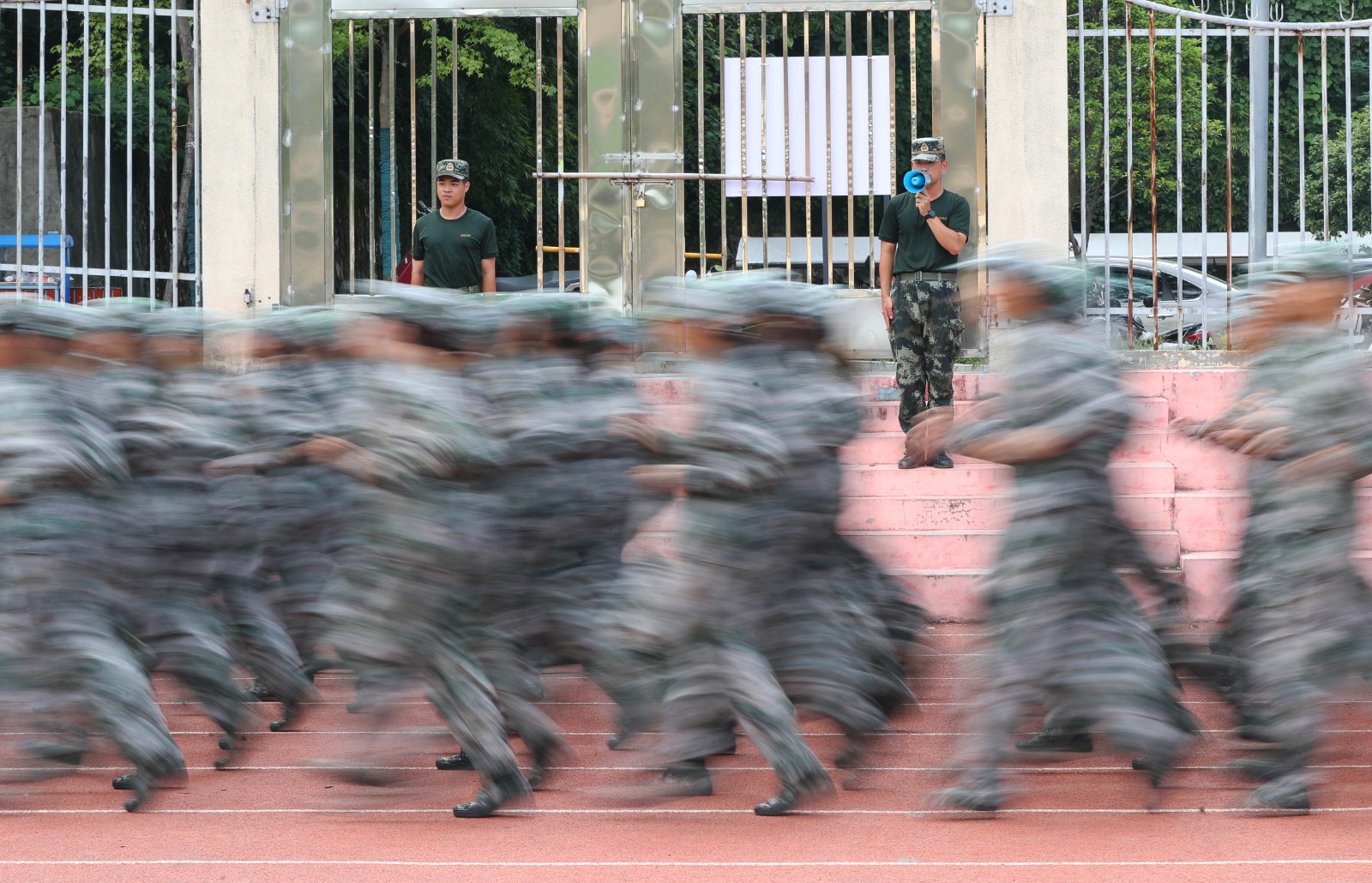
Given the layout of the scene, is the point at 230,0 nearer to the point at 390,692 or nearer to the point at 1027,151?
the point at 1027,151

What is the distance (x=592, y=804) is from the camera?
5465 mm

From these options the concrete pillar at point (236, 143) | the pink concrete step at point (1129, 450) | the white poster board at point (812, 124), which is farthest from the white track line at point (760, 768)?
the white poster board at point (812, 124)

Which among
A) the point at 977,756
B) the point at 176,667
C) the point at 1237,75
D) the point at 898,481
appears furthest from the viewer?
the point at 1237,75

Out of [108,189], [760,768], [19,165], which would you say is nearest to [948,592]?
[760,768]

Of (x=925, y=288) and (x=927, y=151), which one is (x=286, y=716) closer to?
(x=925, y=288)

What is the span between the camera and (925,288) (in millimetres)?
9180

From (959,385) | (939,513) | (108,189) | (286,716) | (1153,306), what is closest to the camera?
(286,716)

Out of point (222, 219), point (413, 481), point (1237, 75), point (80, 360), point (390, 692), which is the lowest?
point (390, 692)

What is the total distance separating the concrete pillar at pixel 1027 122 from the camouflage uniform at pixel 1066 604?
18.4 feet

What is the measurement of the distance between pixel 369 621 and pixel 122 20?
12198 mm

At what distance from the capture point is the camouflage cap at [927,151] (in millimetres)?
9227

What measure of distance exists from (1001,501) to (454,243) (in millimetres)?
3329

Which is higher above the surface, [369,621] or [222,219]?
[222,219]

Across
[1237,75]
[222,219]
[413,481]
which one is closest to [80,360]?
[413,481]
